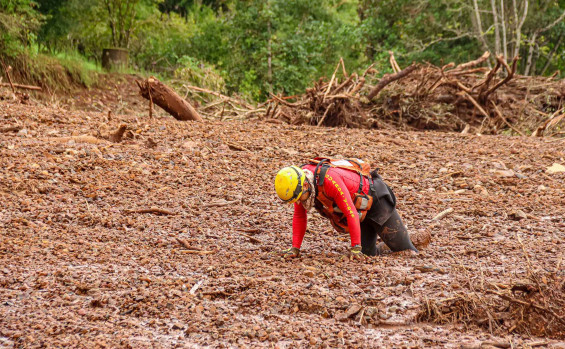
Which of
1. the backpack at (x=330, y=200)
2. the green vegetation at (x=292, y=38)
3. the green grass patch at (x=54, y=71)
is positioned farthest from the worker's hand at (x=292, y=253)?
the green vegetation at (x=292, y=38)

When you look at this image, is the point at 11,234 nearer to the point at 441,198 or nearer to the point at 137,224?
the point at 137,224

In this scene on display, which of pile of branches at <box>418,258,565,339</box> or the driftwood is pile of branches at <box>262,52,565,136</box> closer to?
the driftwood

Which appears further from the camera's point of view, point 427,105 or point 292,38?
point 292,38

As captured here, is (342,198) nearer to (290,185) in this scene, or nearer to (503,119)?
(290,185)

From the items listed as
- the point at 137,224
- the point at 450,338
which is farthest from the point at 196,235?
the point at 450,338

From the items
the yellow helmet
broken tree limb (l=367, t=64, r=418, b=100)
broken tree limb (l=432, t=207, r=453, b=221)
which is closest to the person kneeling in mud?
the yellow helmet

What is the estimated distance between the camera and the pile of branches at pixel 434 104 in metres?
9.16

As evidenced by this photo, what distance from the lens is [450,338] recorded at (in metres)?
3.06

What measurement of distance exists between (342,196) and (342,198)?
0.6 inches

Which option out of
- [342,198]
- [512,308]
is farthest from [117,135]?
[512,308]

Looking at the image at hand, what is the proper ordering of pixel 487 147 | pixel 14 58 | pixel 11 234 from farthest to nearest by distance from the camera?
pixel 14 58, pixel 487 147, pixel 11 234

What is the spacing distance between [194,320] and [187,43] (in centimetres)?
1491

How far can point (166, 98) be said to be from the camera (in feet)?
27.2

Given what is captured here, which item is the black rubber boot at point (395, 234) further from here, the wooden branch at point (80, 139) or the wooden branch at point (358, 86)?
the wooden branch at point (358, 86)
